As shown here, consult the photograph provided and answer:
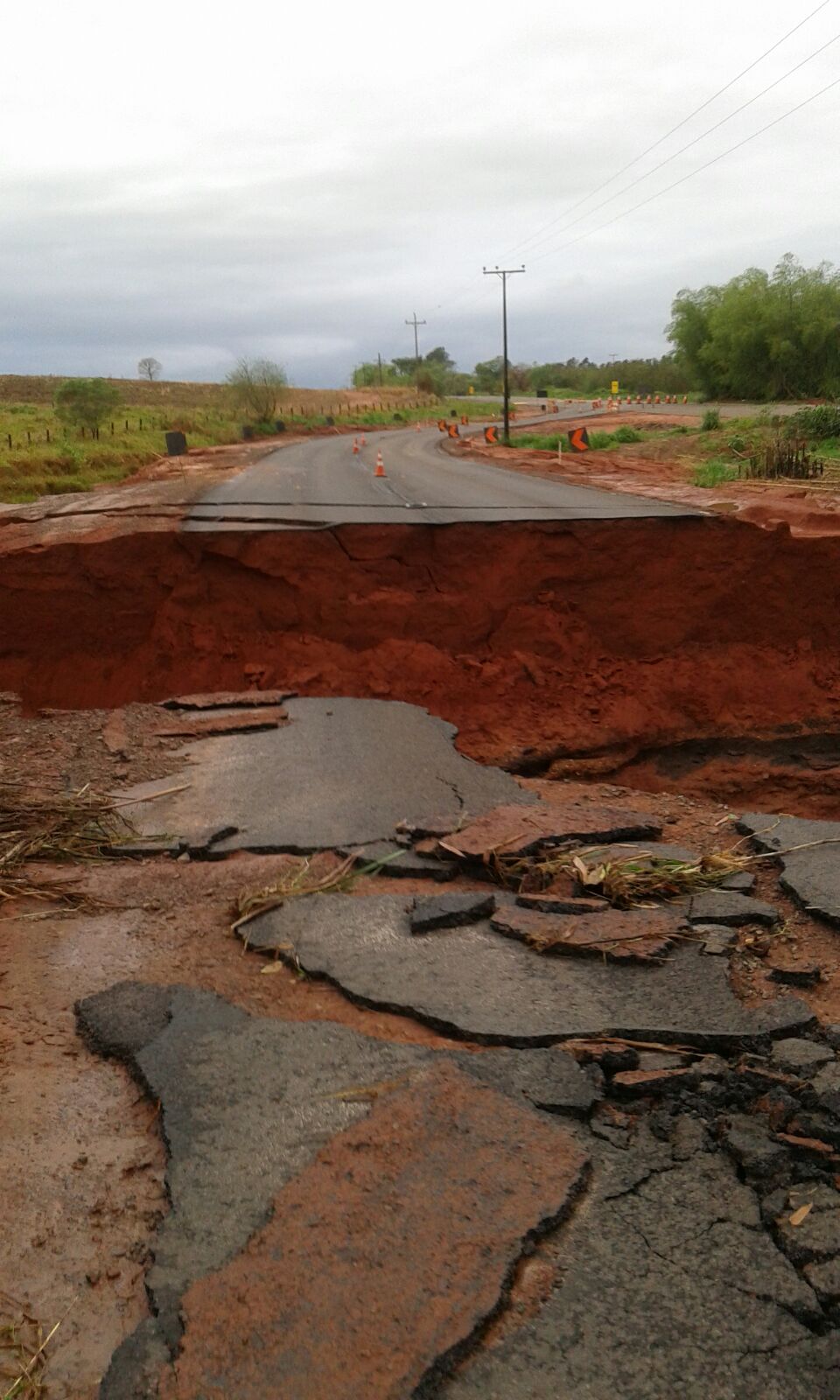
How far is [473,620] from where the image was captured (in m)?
10.3

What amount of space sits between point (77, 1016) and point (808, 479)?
13793 millimetres

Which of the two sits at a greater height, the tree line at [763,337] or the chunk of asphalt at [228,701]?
the tree line at [763,337]

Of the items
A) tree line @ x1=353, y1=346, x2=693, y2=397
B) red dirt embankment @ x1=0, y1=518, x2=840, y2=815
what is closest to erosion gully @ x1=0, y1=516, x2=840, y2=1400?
red dirt embankment @ x1=0, y1=518, x2=840, y2=815

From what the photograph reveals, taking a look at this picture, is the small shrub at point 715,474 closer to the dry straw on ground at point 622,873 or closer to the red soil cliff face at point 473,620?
the red soil cliff face at point 473,620

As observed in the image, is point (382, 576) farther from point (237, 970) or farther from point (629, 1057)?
point (629, 1057)

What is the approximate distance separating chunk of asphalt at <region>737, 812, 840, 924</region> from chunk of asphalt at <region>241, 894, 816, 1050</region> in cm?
76

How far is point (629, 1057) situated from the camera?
3.45m

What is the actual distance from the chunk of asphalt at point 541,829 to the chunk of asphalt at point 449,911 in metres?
0.48

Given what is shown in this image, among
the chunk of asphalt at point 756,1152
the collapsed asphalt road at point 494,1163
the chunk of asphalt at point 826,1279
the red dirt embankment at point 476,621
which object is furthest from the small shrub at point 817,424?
the chunk of asphalt at point 826,1279

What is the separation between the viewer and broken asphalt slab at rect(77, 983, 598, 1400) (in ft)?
8.17

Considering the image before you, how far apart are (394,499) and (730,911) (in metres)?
9.30

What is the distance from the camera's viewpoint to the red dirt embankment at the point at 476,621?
10.0 m

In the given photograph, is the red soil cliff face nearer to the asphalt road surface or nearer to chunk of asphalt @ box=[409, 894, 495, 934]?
the asphalt road surface

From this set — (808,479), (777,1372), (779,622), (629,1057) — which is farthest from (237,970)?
(808,479)
